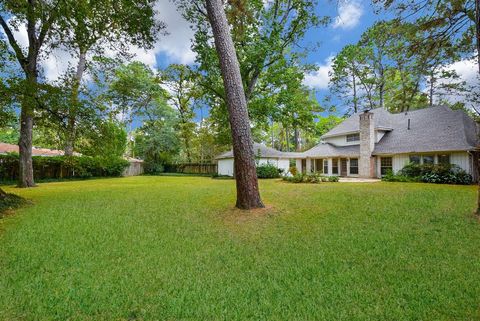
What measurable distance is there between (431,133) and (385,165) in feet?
11.7

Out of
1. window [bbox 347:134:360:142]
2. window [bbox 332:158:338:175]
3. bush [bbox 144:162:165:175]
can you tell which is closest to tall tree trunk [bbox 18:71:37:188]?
bush [bbox 144:162:165:175]

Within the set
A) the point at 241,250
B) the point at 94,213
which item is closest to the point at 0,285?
the point at 241,250

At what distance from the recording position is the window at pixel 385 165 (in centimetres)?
1847

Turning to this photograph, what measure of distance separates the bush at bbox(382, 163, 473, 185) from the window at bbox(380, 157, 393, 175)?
5.43ft

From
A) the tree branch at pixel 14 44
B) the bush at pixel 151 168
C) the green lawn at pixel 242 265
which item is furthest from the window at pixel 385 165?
the bush at pixel 151 168

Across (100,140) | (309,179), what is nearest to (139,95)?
(100,140)

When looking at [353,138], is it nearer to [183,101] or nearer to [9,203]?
[183,101]

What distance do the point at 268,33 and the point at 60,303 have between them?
58.0 ft

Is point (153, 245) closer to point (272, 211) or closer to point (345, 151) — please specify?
point (272, 211)

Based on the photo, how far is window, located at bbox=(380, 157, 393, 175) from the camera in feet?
60.6

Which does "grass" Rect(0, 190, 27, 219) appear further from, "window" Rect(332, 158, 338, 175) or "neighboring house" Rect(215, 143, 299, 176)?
"window" Rect(332, 158, 338, 175)

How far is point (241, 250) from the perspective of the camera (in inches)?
171

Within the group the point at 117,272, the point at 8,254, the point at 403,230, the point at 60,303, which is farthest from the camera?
the point at 403,230

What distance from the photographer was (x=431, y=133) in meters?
16.9
